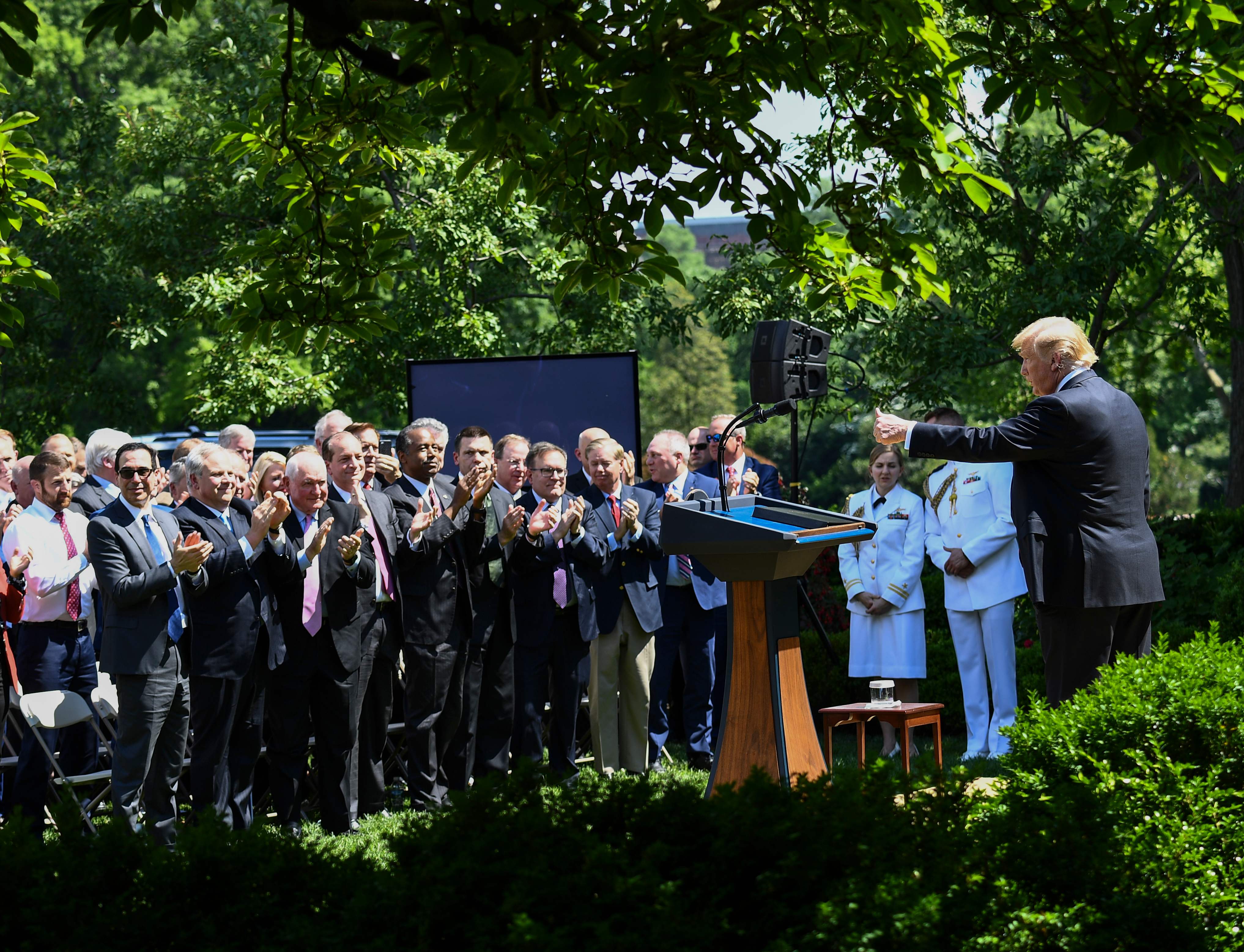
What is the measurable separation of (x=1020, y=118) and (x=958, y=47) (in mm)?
7103

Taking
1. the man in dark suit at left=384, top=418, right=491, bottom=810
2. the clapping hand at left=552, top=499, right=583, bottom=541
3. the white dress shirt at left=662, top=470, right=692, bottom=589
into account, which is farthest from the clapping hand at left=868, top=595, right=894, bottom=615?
the man in dark suit at left=384, top=418, right=491, bottom=810

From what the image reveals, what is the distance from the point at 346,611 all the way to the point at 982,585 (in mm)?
4594

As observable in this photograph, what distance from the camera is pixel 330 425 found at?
9.33 m

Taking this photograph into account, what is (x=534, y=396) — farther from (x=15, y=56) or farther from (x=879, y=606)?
(x=15, y=56)

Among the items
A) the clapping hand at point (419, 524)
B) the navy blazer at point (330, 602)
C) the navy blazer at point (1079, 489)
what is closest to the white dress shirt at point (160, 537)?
the navy blazer at point (330, 602)

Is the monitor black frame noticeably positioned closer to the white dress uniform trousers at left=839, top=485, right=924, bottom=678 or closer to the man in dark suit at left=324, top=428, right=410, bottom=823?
the white dress uniform trousers at left=839, top=485, right=924, bottom=678

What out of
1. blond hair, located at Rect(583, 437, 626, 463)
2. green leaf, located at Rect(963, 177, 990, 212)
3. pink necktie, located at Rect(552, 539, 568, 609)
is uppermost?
green leaf, located at Rect(963, 177, 990, 212)

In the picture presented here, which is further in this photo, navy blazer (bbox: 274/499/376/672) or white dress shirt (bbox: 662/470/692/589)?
white dress shirt (bbox: 662/470/692/589)

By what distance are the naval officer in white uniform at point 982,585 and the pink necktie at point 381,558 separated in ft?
13.0

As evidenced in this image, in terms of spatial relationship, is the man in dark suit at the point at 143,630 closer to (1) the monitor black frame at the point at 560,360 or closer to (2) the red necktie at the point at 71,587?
(2) the red necktie at the point at 71,587

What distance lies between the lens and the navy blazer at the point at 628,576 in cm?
944

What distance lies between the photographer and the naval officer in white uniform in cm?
962

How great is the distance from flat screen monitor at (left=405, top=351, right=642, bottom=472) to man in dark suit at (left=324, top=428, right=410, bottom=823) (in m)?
3.24

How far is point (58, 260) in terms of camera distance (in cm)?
2116
